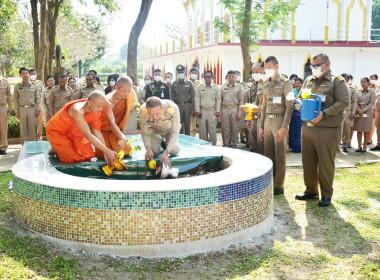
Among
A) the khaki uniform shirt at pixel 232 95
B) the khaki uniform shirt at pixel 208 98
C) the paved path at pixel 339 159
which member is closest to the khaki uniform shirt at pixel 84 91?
the paved path at pixel 339 159

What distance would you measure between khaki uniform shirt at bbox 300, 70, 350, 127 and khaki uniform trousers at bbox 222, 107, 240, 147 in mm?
4581

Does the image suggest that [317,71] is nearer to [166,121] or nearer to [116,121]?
[166,121]

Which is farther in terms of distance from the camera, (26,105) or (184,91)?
(184,91)

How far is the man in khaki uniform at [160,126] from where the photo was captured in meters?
5.58

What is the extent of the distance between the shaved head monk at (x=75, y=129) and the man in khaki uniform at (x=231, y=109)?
192 inches

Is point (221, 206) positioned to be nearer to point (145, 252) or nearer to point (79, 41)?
point (145, 252)

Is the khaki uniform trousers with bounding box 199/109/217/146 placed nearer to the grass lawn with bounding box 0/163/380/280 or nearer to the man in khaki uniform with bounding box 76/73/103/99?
the man in khaki uniform with bounding box 76/73/103/99

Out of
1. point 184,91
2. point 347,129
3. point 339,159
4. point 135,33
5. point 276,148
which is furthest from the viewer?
point 135,33

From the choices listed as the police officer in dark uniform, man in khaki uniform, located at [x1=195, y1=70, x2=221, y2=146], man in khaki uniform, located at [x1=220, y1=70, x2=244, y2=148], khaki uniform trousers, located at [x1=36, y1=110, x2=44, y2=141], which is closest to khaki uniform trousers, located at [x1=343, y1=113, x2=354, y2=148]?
man in khaki uniform, located at [x1=220, y1=70, x2=244, y2=148]

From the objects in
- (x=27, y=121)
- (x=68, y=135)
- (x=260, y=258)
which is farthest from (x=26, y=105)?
(x=260, y=258)

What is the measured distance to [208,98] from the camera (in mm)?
10391

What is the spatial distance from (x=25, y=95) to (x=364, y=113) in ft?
26.4

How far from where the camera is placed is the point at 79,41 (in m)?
44.2

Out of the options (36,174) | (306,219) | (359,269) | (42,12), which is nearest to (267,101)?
(306,219)
